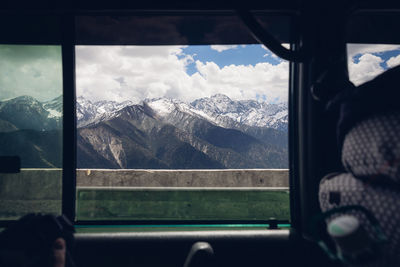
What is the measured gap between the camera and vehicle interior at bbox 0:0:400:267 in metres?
1.79

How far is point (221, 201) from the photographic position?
2.85 m

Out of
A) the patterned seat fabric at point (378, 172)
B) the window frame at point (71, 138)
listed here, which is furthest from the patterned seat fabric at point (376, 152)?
the window frame at point (71, 138)

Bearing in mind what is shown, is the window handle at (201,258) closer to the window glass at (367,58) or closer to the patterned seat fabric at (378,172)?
the patterned seat fabric at (378,172)

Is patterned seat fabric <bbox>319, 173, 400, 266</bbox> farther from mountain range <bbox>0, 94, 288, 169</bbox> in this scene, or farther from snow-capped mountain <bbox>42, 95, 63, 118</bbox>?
mountain range <bbox>0, 94, 288, 169</bbox>

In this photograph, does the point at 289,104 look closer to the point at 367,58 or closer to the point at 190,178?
the point at 367,58

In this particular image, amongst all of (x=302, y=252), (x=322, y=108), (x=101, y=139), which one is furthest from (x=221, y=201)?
(x=101, y=139)

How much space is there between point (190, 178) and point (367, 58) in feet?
26.3

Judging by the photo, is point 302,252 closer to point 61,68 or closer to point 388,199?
point 388,199

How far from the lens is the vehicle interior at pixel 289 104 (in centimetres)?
179

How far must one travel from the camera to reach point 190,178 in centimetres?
947

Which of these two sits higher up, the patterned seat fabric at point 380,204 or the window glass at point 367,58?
the window glass at point 367,58

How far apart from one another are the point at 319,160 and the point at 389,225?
0.68 meters

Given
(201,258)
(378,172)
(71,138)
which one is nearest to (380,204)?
(378,172)

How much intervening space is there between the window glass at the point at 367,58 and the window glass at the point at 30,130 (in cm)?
188
